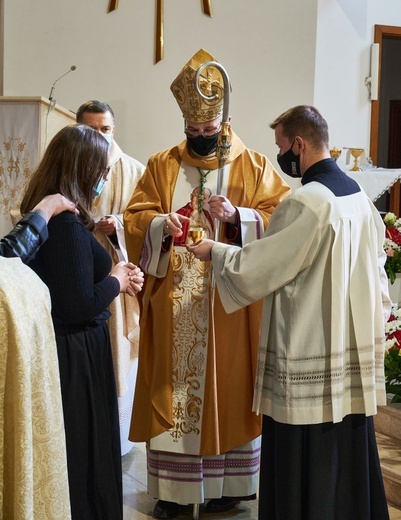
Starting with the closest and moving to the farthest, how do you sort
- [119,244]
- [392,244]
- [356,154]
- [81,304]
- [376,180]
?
[81,304], [119,244], [392,244], [376,180], [356,154]

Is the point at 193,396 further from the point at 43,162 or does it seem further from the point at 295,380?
the point at 43,162

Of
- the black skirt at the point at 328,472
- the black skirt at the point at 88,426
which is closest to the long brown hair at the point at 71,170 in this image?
the black skirt at the point at 88,426

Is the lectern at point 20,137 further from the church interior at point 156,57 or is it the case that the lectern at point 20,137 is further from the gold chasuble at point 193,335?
the gold chasuble at point 193,335

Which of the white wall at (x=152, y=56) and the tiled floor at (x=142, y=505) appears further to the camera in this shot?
the white wall at (x=152, y=56)

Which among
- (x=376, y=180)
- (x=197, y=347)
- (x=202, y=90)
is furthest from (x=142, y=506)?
Result: (x=376, y=180)

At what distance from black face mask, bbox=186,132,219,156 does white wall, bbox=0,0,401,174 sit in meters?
3.50

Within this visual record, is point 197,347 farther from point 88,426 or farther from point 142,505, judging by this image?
point 88,426

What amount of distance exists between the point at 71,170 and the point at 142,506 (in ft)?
6.02

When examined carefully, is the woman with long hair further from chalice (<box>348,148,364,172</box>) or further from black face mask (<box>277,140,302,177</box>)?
chalice (<box>348,148,364,172</box>)

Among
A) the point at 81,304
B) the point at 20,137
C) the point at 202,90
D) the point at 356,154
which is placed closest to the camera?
the point at 81,304

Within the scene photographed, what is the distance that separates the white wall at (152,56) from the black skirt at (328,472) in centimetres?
467

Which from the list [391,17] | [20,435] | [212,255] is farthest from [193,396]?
[391,17]

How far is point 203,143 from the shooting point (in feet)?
11.9

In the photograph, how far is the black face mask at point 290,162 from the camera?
2889 mm
